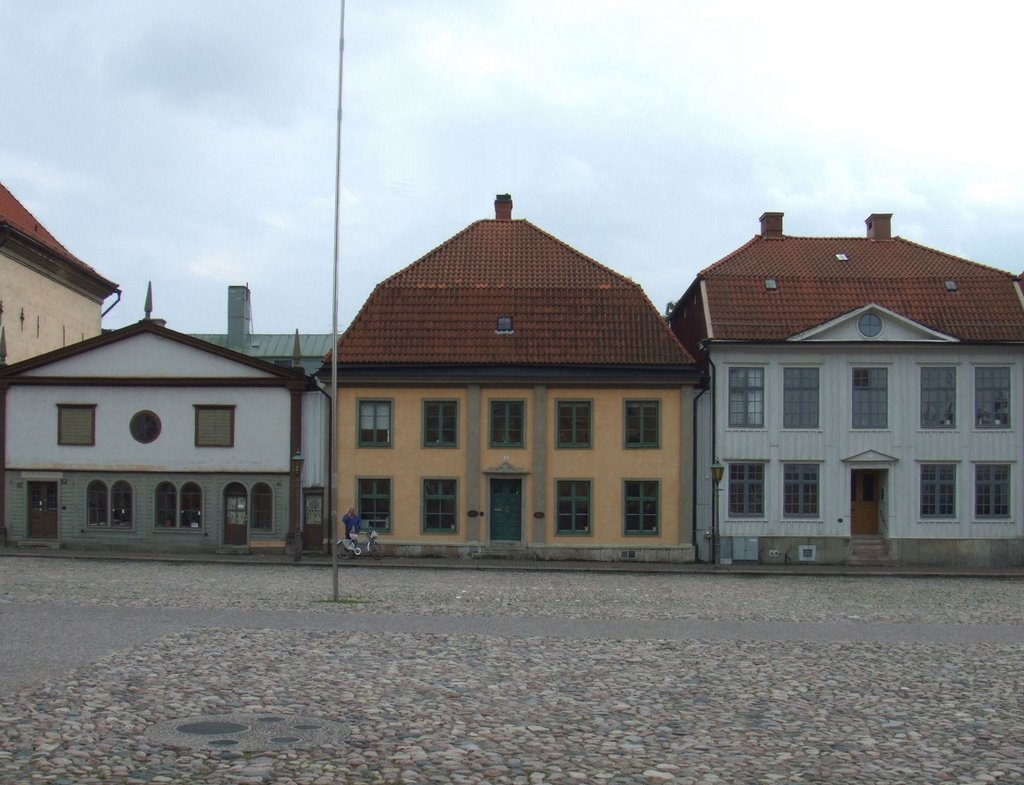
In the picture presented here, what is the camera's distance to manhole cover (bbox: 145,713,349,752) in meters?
9.52

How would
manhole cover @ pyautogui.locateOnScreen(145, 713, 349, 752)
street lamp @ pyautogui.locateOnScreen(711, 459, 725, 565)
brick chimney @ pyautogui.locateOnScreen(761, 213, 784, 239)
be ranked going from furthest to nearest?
brick chimney @ pyautogui.locateOnScreen(761, 213, 784, 239), street lamp @ pyautogui.locateOnScreen(711, 459, 725, 565), manhole cover @ pyautogui.locateOnScreen(145, 713, 349, 752)

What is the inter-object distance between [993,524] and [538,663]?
80.9 ft

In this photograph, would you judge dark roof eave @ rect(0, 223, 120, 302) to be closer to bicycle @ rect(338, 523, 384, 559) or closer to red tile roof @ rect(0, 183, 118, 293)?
red tile roof @ rect(0, 183, 118, 293)

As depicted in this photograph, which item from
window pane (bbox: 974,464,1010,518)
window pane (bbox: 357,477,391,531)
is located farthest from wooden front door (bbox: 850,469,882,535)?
window pane (bbox: 357,477,391,531)

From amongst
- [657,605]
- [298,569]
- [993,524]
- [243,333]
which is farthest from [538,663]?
[243,333]

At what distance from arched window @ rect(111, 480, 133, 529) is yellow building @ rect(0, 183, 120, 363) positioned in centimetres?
555

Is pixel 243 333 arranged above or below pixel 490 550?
above

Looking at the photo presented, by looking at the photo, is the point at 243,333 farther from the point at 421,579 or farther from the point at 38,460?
the point at 421,579

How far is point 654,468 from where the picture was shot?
113ft

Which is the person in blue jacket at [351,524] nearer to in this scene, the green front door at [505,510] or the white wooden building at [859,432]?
the green front door at [505,510]

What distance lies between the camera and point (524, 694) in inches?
476

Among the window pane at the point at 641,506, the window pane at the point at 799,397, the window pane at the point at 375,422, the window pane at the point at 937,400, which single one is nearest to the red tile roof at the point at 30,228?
the window pane at the point at 375,422

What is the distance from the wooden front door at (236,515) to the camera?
34.6 metres

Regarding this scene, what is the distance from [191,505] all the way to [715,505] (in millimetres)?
15175
